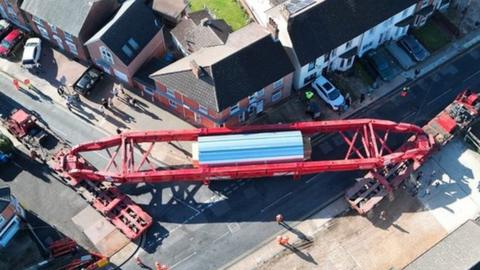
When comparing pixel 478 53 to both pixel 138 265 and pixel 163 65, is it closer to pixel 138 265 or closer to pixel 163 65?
pixel 163 65

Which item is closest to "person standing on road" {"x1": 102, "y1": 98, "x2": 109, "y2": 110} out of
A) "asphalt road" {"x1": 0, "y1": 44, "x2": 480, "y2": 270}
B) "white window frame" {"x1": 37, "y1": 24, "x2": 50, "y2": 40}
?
"asphalt road" {"x1": 0, "y1": 44, "x2": 480, "y2": 270}

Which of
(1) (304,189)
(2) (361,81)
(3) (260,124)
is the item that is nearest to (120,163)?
(3) (260,124)

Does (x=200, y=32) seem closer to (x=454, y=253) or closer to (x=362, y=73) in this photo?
(x=362, y=73)

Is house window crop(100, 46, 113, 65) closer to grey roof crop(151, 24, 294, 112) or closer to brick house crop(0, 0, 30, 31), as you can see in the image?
grey roof crop(151, 24, 294, 112)

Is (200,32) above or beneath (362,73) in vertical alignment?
above

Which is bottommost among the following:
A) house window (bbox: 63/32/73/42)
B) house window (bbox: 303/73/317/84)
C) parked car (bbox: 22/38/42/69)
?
house window (bbox: 303/73/317/84)

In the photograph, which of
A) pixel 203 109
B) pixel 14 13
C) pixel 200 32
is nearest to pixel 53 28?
pixel 14 13

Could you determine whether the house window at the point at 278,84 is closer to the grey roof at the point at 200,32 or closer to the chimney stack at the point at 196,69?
the grey roof at the point at 200,32
